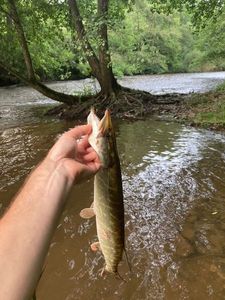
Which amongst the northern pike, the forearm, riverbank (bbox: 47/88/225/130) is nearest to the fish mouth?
the northern pike

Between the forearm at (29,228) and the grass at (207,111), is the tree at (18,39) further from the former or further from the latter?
the forearm at (29,228)

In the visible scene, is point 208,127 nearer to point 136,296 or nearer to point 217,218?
point 217,218

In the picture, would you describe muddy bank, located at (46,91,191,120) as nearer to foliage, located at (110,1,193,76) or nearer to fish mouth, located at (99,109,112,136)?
foliage, located at (110,1,193,76)

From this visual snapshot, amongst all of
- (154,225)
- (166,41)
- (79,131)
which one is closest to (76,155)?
(79,131)

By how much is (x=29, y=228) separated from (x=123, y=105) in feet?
44.3

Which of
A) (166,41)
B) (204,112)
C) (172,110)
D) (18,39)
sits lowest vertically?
(166,41)

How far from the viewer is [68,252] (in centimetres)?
485

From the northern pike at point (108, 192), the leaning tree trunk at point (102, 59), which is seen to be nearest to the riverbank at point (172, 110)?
the leaning tree trunk at point (102, 59)

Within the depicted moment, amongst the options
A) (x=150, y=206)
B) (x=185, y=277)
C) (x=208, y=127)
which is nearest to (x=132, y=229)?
(x=150, y=206)

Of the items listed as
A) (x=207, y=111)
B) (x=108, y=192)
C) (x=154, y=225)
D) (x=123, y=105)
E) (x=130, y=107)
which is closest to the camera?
(x=108, y=192)

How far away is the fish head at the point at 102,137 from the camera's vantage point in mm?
2031

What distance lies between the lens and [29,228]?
1521 millimetres

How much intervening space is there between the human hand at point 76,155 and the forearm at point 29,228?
52mm

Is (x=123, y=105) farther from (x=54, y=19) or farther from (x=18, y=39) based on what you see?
(x=18, y=39)
